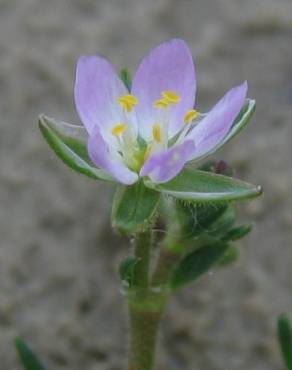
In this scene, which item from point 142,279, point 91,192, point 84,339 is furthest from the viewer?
point 91,192

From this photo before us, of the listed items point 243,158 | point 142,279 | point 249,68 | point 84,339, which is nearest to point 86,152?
point 142,279

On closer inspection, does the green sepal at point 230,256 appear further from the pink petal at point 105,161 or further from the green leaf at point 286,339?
the pink petal at point 105,161

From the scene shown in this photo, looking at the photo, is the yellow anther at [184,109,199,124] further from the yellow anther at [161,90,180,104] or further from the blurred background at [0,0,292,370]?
the blurred background at [0,0,292,370]

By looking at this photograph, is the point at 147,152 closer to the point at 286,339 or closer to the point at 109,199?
the point at 286,339

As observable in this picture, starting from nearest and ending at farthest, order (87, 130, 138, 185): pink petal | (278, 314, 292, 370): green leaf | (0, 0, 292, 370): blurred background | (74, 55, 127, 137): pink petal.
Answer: (87, 130, 138, 185): pink petal < (74, 55, 127, 137): pink petal < (278, 314, 292, 370): green leaf < (0, 0, 292, 370): blurred background

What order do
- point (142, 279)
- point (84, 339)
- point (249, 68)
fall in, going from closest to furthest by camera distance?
1. point (142, 279)
2. point (84, 339)
3. point (249, 68)

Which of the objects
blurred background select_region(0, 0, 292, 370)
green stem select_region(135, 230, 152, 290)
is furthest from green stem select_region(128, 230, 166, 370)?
blurred background select_region(0, 0, 292, 370)

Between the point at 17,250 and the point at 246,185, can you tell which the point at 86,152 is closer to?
the point at 246,185
